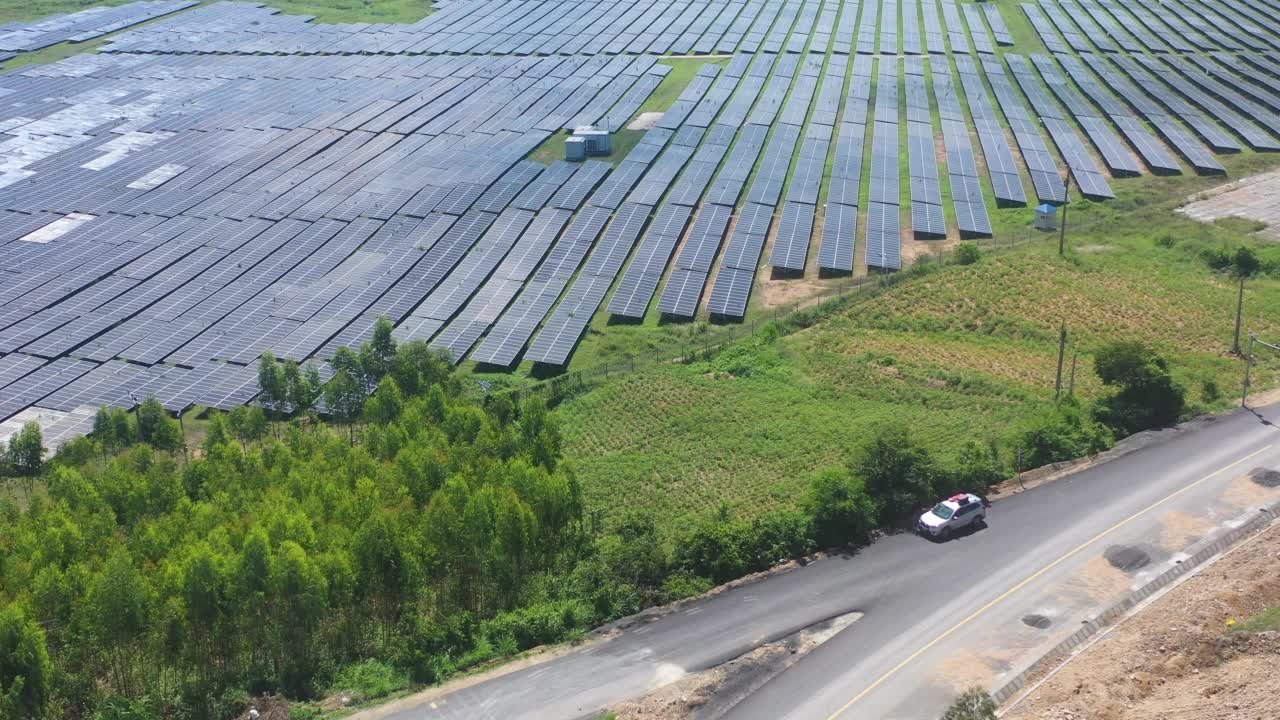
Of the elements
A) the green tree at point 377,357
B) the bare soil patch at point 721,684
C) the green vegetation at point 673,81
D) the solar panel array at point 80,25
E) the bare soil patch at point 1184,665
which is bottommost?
the bare soil patch at point 721,684

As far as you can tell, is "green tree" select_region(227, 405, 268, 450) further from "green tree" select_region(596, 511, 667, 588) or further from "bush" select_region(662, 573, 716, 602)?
"bush" select_region(662, 573, 716, 602)

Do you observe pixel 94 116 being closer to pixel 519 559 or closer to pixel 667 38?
pixel 667 38

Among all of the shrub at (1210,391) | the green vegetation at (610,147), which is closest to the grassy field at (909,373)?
the shrub at (1210,391)

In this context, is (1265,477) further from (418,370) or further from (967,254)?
(418,370)

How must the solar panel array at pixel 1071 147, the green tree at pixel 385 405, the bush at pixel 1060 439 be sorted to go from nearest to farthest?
the bush at pixel 1060 439 → the green tree at pixel 385 405 → the solar panel array at pixel 1071 147

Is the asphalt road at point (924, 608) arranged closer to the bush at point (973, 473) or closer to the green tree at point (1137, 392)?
the bush at point (973, 473)

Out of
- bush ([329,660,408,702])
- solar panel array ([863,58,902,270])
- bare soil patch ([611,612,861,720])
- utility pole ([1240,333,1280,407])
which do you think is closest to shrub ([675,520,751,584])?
bare soil patch ([611,612,861,720])

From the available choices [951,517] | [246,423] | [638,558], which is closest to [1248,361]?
[951,517]

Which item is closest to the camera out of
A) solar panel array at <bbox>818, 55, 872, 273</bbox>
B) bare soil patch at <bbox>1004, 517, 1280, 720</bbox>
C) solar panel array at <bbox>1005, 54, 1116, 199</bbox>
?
bare soil patch at <bbox>1004, 517, 1280, 720</bbox>
